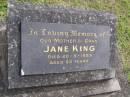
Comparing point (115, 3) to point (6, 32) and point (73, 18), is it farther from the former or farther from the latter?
point (6, 32)

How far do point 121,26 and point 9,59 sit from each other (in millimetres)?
2610

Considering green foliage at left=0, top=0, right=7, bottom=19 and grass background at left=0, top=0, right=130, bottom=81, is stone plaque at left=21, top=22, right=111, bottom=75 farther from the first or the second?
green foliage at left=0, top=0, right=7, bottom=19

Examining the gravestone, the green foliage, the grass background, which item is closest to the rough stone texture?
the gravestone

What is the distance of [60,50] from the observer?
2895 millimetres

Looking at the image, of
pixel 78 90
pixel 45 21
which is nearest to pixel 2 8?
pixel 45 21

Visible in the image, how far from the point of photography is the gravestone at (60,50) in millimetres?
2660

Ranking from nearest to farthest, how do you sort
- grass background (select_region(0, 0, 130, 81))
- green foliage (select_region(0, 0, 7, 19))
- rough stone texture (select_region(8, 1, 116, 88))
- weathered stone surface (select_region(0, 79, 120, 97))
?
rough stone texture (select_region(8, 1, 116, 88)) → weathered stone surface (select_region(0, 79, 120, 97)) → green foliage (select_region(0, 0, 7, 19)) → grass background (select_region(0, 0, 130, 81))

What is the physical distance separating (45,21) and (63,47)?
33cm

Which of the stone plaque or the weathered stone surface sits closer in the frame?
the stone plaque

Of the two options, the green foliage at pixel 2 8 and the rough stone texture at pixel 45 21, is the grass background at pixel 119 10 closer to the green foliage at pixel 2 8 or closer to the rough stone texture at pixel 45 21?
the green foliage at pixel 2 8

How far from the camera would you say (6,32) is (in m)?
2.78

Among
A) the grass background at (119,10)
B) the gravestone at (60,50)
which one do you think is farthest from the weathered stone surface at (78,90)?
the grass background at (119,10)

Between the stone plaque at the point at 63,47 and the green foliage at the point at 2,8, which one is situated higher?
the green foliage at the point at 2,8

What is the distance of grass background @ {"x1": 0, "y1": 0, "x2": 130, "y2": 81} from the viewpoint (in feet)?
14.4
